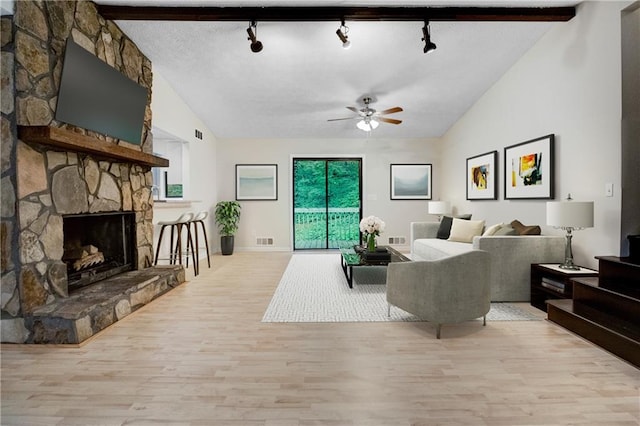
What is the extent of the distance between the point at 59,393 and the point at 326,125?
5.71 metres

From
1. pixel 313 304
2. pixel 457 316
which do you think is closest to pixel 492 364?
pixel 457 316

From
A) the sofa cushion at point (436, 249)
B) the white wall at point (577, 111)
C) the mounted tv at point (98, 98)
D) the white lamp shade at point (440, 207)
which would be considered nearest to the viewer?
the mounted tv at point (98, 98)

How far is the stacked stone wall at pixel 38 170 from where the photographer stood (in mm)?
2506

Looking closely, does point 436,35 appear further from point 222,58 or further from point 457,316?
point 457,316

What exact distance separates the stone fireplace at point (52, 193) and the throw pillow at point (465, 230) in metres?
4.46

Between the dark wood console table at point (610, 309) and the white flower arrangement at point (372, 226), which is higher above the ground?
the white flower arrangement at point (372, 226)

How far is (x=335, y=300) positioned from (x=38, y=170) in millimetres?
3035

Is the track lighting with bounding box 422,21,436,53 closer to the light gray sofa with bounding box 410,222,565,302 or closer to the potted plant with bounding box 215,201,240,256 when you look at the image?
the light gray sofa with bounding box 410,222,565,302

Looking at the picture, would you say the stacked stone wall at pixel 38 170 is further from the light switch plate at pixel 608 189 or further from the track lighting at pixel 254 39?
the light switch plate at pixel 608 189

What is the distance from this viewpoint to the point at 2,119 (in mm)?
2490

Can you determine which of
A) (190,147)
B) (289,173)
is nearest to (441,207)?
(289,173)

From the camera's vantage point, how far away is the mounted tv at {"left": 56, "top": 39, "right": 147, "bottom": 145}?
290cm

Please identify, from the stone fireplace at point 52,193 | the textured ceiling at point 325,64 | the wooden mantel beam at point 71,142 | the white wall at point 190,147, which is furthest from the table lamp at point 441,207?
the wooden mantel beam at point 71,142

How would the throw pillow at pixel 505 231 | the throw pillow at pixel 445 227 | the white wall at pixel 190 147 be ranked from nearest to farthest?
the throw pillow at pixel 505 231, the white wall at pixel 190 147, the throw pillow at pixel 445 227
